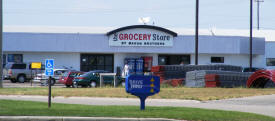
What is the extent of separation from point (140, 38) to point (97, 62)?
16.6ft

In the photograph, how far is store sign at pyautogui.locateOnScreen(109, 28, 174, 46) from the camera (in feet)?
178

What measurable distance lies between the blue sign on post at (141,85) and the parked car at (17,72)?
→ 3141 centimetres

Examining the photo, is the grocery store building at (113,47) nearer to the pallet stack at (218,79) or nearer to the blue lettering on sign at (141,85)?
the pallet stack at (218,79)

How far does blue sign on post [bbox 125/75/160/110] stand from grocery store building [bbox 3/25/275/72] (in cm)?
3589

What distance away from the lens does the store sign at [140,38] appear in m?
54.2

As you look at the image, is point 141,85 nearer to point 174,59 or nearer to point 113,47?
point 113,47

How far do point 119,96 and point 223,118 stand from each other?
1034 centimetres

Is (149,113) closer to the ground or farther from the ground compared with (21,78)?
closer to the ground

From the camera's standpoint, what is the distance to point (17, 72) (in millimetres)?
47031

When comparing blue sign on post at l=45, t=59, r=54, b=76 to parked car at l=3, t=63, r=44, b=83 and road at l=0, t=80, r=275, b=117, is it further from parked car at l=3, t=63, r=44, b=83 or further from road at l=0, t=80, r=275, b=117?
parked car at l=3, t=63, r=44, b=83

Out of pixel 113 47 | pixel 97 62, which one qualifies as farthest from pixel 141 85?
pixel 97 62

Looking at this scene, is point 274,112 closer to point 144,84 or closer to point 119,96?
point 144,84

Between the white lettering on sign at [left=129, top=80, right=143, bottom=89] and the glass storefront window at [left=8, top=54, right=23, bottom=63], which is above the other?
the glass storefront window at [left=8, top=54, right=23, bottom=63]

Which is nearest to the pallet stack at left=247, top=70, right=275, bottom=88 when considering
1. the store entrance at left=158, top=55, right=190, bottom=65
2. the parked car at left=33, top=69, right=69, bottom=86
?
the parked car at left=33, top=69, right=69, bottom=86
